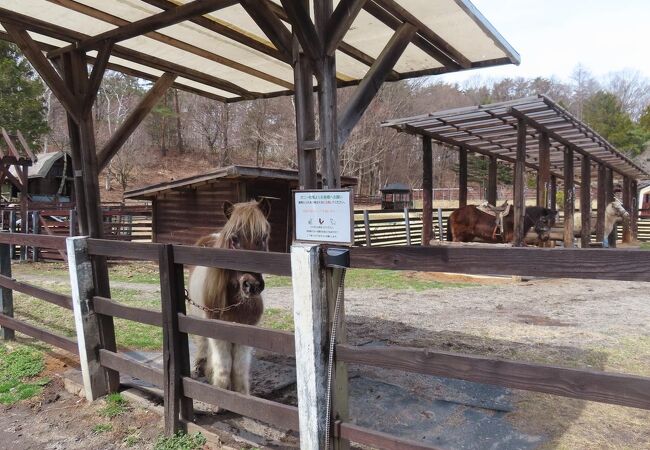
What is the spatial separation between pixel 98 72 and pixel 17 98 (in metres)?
26.0

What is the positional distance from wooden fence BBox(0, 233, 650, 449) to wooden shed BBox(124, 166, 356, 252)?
7832 mm

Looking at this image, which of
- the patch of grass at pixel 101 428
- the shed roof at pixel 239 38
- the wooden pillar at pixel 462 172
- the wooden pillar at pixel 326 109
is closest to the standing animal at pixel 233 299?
the patch of grass at pixel 101 428

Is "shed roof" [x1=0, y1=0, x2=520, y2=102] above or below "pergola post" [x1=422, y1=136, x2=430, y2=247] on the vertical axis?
above

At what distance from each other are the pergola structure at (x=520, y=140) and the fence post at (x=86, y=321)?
7644 mm

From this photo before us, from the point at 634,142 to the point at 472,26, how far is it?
46387mm

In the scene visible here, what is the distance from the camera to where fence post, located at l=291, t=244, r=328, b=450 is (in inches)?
98.1

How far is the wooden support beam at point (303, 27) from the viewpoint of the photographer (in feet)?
8.80

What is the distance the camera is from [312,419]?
99.3 inches

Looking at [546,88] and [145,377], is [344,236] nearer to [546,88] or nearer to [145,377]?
[145,377]

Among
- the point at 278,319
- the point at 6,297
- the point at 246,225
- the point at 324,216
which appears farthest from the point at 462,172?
the point at 324,216

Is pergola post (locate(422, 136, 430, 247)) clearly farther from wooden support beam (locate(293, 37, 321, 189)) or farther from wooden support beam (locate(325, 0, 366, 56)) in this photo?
wooden support beam (locate(325, 0, 366, 56))

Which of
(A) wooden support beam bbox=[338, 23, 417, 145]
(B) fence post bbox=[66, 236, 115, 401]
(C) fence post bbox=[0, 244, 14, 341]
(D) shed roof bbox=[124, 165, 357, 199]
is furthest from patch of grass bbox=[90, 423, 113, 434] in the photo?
(D) shed roof bbox=[124, 165, 357, 199]

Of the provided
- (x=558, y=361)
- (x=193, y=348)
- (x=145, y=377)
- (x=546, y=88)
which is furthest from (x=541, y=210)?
(x=546, y=88)

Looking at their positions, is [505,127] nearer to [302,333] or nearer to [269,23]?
[269,23]
